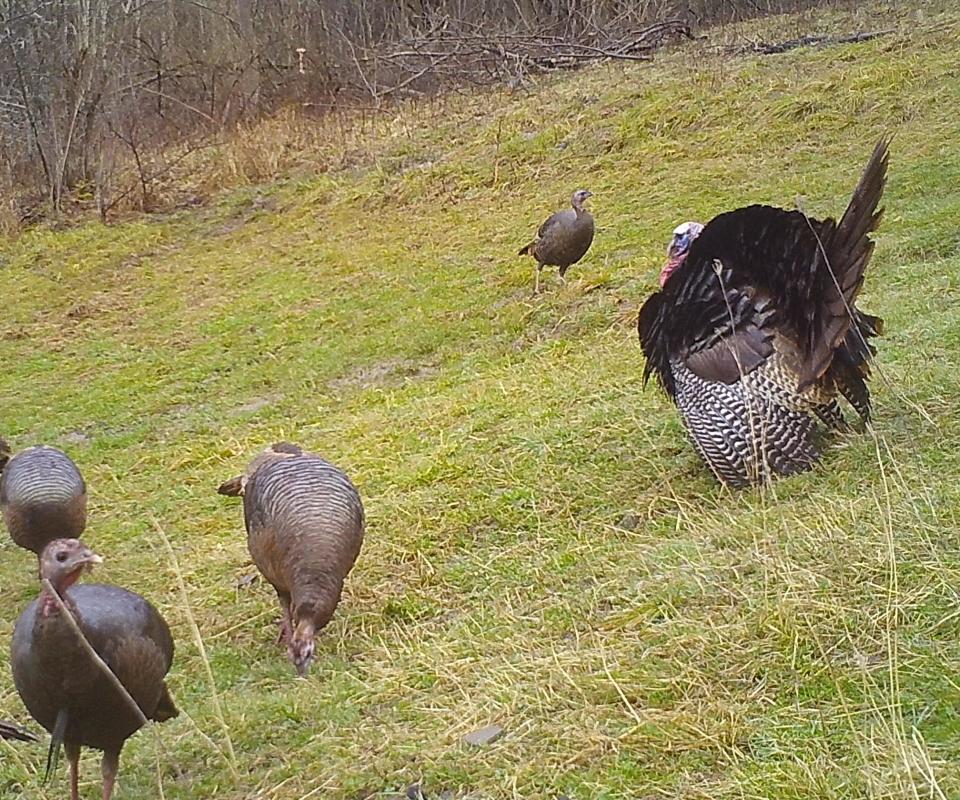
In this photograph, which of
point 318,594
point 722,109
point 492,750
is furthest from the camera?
point 722,109

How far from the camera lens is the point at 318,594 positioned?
410cm

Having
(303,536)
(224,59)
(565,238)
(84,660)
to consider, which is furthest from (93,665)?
(224,59)

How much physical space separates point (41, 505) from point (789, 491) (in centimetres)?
351

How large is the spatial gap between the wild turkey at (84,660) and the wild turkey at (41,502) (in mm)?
2332

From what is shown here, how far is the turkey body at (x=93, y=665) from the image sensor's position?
10.2 feet

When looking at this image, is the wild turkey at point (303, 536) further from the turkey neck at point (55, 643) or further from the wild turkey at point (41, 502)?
the wild turkey at point (41, 502)

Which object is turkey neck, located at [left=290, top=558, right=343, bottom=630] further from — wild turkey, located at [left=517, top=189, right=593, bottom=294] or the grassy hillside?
wild turkey, located at [left=517, top=189, right=593, bottom=294]

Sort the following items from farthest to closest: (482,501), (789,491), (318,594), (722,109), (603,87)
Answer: (603,87), (722,109), (482,501), (789,491), (318,594)

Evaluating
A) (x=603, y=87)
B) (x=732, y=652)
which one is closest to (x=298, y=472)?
(x=732, y=652)

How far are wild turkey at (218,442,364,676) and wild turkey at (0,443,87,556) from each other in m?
1.42

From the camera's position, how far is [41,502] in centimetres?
571

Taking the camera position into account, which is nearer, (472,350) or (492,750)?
(492,750)

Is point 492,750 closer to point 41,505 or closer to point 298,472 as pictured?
point 298,472

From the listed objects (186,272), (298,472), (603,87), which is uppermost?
(298,472)
